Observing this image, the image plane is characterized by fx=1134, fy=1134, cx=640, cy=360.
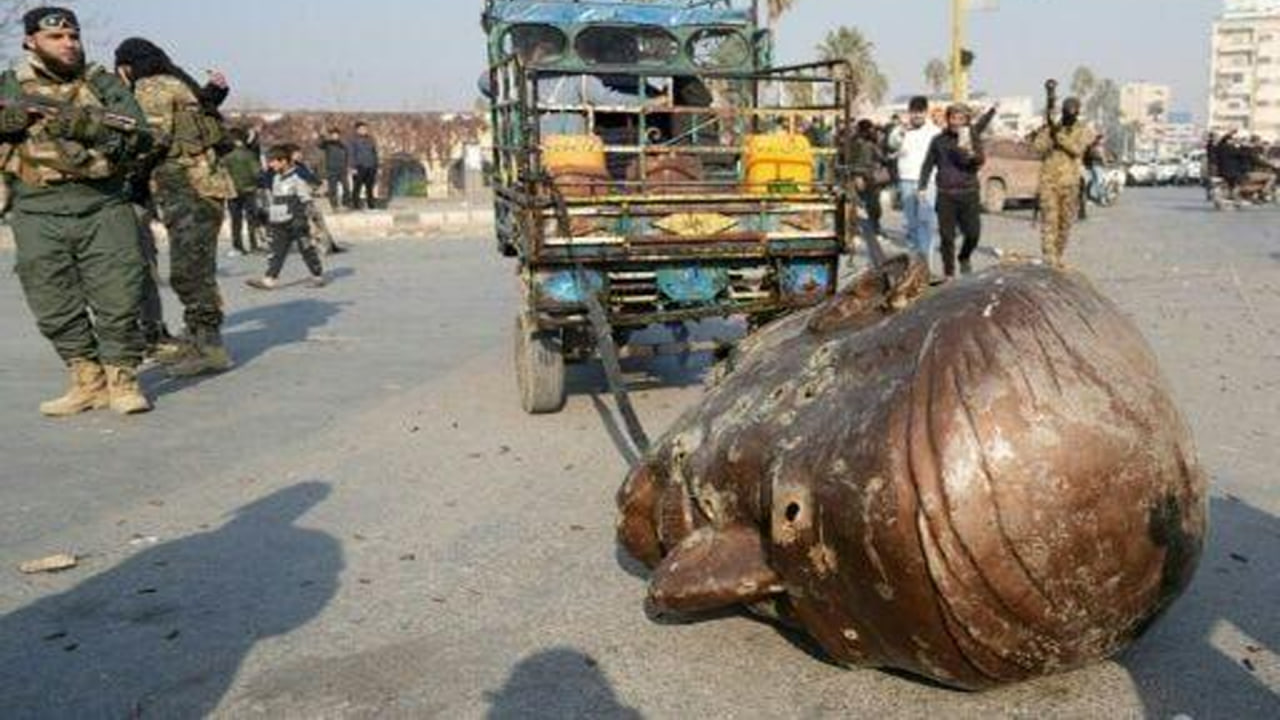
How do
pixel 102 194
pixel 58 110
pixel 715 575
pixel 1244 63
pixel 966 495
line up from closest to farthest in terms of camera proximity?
pixel 966 495
pixel 715 575
pixel 58 110
pixel 102 194
pixel 1244 63

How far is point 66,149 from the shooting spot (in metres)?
6.27

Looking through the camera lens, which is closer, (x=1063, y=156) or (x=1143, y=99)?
(x=1063, y=156)

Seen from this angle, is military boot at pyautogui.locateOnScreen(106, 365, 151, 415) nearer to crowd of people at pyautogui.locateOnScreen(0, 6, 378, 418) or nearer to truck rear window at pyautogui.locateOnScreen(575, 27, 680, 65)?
crowd of people at pyautogui.locateOnScreen(0, 6, 378, 418)

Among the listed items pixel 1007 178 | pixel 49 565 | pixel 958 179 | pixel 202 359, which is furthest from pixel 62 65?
pixel 1007 178

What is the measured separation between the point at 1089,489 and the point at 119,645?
2.88 metres

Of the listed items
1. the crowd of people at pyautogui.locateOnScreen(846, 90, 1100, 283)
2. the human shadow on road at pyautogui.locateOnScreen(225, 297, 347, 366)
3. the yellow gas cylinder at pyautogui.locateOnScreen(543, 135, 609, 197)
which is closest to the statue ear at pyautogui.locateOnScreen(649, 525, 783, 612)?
the yellow gas cylinder at pyautogui.locateOnScreen(543, 135, 609, 197)

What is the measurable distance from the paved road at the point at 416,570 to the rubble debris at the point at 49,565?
7cm

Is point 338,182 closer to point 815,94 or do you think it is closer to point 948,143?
point 948,143

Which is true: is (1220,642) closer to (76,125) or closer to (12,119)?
(76,125)

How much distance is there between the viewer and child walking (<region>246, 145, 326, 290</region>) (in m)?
13.4

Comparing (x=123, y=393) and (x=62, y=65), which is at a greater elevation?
(x=62, y=65)

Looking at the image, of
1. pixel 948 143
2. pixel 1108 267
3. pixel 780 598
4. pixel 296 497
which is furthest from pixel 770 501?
pixel 1108 267

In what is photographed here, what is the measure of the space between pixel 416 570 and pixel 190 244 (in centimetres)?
479

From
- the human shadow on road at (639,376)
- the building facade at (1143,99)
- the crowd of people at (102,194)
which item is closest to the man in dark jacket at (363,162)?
the crowd of people at (102,194)
